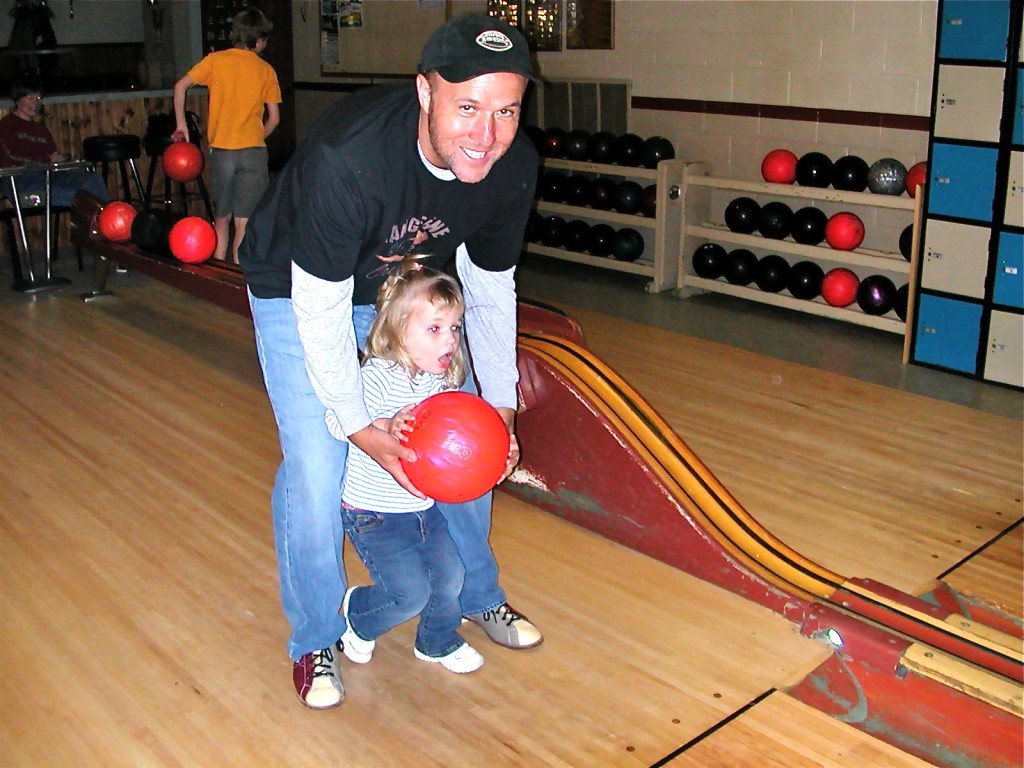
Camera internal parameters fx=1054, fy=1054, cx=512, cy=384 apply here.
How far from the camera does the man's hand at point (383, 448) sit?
175 cm

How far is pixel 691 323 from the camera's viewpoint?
4.75 metres

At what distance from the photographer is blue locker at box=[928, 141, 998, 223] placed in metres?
3.83

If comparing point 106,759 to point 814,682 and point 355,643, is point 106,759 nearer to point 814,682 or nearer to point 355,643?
point 355,643

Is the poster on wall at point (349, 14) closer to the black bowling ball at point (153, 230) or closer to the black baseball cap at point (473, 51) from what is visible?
the black bowling ball at point (153, 230)

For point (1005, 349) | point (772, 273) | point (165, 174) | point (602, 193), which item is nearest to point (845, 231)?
point (772, 273)

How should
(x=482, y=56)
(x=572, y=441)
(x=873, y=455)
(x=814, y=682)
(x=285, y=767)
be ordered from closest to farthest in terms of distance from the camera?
(x=482, y=56), (x=285, y=767), (x=814, y=682), (x=572, y=441), (x=873, y=455)

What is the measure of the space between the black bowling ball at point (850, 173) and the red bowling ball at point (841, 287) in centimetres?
36

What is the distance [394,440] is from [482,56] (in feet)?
2.07

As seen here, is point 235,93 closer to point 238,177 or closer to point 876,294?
point 238,177

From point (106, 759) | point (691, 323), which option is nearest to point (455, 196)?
point (106, 759)

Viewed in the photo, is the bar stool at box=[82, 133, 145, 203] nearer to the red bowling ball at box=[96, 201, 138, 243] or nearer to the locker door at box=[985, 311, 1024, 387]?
the red bowling ball at box=[96, 201, 138, 243]

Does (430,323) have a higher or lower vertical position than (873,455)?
higher

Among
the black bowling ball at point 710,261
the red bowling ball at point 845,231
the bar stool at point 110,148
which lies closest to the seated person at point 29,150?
the bar stool at point 110,148

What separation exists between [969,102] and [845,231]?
823 millimetres
